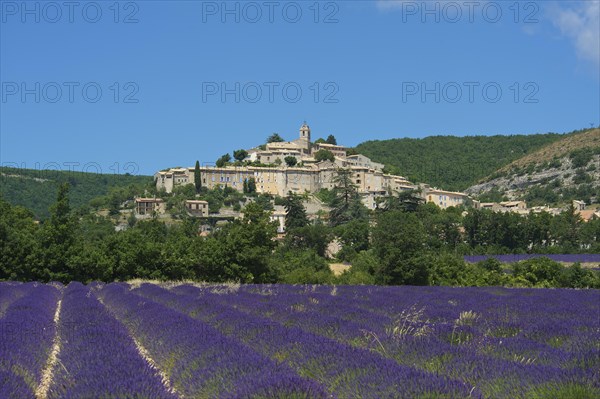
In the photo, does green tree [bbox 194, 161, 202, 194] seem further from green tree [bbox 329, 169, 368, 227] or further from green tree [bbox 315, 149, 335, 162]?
green tree [bbox 315, 149, 335, 162]

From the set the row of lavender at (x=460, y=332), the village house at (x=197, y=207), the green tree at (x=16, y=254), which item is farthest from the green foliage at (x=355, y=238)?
the row of lavender at (x=460, y=332)

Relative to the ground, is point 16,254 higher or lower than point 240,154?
lower

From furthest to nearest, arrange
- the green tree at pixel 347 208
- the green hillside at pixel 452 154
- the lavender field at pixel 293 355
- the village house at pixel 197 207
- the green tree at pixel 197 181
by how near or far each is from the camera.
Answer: the green hillside at pixel 452 154
the green tree at pixel 197 181
the village house at pixel 197 207
the green tree at pixel 347 208
the lavender field at pixel 293 355

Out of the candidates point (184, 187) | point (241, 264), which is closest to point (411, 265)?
point (241, 264)

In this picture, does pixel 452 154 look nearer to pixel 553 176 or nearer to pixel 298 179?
pixel 553 176

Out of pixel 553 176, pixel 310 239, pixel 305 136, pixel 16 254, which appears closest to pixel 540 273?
pixel 16 254

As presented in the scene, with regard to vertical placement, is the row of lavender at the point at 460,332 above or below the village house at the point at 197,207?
below

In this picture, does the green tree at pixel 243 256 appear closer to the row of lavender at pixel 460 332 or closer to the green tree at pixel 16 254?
the green tree at pixel 16 254

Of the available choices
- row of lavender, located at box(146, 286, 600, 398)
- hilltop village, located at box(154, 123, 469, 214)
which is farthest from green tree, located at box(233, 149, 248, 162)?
row of lavender, located at box(146, 286, 600, 398)
